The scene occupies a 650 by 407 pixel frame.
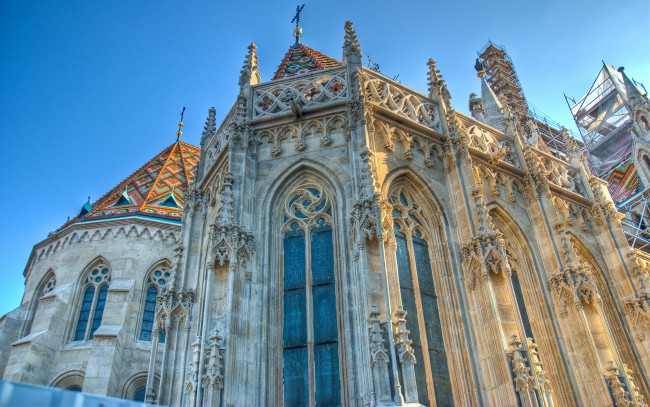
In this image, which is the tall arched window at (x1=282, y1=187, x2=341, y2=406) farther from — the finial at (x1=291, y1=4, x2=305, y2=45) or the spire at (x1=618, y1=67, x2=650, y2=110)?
the spire at (x1=618, y1=67, x2=650, y2=110)

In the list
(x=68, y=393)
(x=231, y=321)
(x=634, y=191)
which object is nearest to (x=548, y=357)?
(x=231, y=321)

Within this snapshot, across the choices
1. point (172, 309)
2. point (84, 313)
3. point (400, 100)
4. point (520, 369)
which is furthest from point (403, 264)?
point (84, 313)

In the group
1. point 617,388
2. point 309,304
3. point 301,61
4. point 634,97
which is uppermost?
point 634,97

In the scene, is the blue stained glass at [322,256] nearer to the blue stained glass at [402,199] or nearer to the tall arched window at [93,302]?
the blue stained glass at [402,199]

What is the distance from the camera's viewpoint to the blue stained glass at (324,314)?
1097 centimetres

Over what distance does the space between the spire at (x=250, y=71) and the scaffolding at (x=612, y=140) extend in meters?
21.5

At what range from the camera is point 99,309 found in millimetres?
18328

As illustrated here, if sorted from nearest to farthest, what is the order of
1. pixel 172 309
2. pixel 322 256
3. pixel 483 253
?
pixel 483 253
pixel 322 256
pixel 172 309

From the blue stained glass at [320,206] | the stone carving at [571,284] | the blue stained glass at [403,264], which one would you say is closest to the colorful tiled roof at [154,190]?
the blue stained glass at [320,206]

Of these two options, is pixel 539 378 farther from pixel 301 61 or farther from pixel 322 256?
pixel 301 61

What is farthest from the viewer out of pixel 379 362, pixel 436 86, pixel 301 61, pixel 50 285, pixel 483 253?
pixel 301 61

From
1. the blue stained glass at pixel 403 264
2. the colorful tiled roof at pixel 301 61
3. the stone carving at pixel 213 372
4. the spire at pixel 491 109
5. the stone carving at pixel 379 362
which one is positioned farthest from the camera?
the spire at pixel 491 109

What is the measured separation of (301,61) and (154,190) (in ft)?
24.4

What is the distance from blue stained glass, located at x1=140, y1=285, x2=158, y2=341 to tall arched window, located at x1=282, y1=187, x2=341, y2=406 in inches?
312
